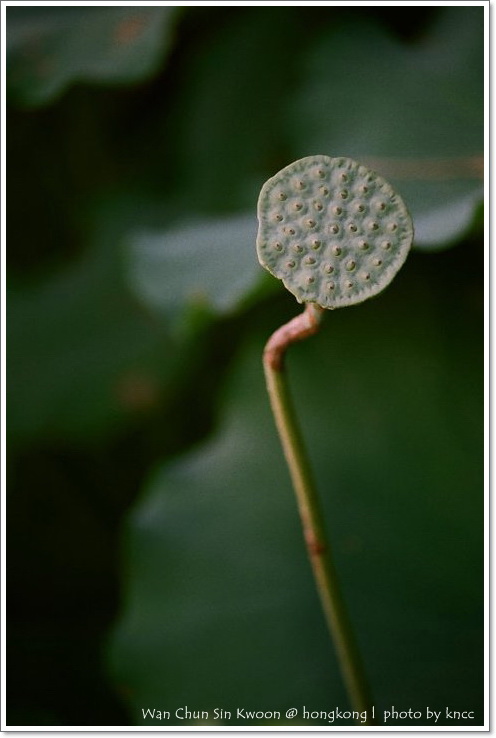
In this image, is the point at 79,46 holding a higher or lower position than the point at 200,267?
higher

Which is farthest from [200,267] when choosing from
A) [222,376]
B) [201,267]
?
[222,376]

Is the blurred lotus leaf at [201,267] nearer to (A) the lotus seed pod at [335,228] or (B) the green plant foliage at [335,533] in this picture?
(B) the green plant foliage at [335,533]

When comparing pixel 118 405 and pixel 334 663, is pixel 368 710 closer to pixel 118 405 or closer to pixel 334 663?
pixel 334 663

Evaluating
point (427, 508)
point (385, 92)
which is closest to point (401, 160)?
point (385, 92)

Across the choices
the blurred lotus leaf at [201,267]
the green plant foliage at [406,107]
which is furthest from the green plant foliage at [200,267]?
the green plant foliage at [406,107]

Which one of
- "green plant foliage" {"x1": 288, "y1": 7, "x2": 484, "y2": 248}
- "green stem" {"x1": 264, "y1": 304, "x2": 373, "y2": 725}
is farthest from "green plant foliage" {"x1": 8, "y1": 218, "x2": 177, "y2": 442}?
"green stem" {"x1": 264, "y1": 304, "x2": 373, "y2": 725}

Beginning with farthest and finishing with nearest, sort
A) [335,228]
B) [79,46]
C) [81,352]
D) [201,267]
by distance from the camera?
[81,352] → [79,46] → [201,267] → [335,228]

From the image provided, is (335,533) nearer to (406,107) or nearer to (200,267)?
(200,267)
